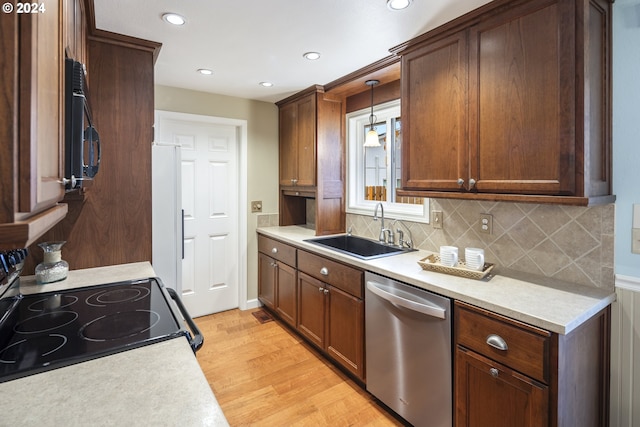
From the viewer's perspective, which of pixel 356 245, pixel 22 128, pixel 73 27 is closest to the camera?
pixel 22 128

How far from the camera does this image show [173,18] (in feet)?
6.09

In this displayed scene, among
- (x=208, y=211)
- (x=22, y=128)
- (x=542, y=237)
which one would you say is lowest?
(x=542, y=237)

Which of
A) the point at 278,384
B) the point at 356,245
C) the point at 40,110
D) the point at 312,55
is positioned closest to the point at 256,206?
the point at 356,245

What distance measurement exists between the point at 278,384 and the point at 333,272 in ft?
2.80

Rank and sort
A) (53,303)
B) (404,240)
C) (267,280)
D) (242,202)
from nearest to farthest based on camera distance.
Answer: (53,303) → (404,240) → (267,280) → (242,202)

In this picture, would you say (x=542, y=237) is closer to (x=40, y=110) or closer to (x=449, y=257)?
(x=449, y=257)

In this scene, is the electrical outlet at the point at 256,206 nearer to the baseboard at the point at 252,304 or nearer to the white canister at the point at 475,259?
the baseboard at the point at 252,304

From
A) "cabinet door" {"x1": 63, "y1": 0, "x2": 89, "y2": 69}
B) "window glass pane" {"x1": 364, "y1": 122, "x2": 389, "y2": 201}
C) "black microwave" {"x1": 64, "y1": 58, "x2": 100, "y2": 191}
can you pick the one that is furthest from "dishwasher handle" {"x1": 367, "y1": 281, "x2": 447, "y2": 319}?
"cabinet door" {"x1": 63, "y1": 0, "x2": 89, "y2": 69}

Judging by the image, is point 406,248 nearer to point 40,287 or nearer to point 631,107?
point 631,107

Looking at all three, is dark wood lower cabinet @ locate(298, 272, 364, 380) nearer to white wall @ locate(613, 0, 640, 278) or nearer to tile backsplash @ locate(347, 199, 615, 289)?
tile backsplash @ locate(347, 199, 615, 289)

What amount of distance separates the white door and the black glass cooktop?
1821mm

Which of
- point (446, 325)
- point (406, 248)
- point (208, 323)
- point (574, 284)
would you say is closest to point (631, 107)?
point (574, 284)

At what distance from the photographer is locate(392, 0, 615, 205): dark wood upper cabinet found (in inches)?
55.5

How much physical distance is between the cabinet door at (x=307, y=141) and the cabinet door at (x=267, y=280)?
0.87m
